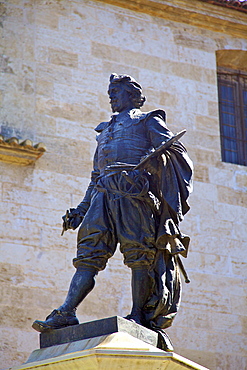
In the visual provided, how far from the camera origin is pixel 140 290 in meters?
6.22

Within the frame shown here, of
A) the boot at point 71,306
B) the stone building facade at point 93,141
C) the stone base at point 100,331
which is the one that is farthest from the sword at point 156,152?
the stone building facade at point 93,141

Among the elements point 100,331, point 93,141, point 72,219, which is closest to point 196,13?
point 93,141

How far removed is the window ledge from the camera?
920cm

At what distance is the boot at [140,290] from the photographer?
20.3 feet

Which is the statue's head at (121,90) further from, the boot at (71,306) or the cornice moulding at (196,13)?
the cornice moulding at (196,13)

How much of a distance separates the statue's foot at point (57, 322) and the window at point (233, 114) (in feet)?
17.6

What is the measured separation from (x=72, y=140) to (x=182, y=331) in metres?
2.43

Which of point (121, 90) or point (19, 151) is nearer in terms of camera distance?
point (121, 90)

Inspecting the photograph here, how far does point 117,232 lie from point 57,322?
77cm

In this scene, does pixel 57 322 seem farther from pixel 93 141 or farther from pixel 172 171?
pixel 93 141

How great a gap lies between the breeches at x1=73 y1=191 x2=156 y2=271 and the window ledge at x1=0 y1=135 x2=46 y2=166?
2.91 metres

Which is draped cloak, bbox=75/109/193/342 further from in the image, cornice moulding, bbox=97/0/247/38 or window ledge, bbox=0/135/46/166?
cornice moulding, bbox=97/0/247/38

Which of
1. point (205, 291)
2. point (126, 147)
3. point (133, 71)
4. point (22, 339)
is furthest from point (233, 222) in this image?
point (126, 147)

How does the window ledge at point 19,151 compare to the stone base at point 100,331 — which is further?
the window ledge at point 19,151
